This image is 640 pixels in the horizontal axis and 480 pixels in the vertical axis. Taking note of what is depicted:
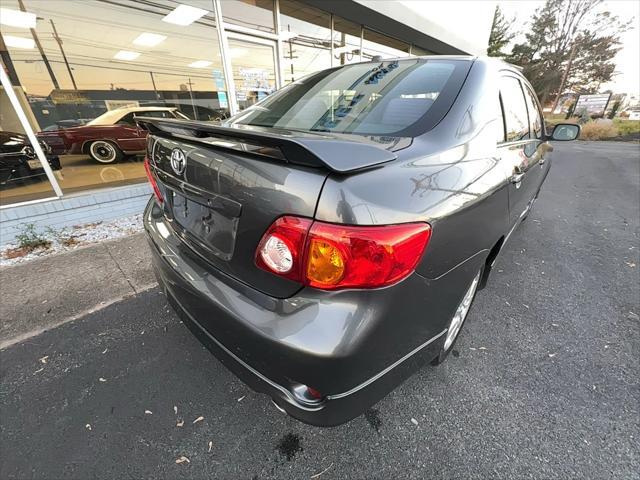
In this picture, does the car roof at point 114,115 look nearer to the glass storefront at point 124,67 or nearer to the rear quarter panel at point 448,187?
the glass storefront at point 124,67

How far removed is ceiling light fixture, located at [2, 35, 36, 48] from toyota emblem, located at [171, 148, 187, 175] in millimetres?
4487

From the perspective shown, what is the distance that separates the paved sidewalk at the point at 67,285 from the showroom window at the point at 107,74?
1.42 meters

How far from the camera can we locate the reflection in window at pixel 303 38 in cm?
615

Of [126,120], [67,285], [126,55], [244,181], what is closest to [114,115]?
[126,120]

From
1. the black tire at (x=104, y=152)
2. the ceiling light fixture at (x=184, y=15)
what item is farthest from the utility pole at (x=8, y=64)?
the ceiling light fixture at (x=184, y=15)

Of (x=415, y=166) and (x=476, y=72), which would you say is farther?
(x=476, y=72)

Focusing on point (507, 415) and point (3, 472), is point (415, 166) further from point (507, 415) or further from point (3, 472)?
point (3, 472)

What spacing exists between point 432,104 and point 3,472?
102 inches

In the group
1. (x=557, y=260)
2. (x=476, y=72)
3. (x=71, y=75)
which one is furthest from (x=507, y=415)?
(x=71, y=75)

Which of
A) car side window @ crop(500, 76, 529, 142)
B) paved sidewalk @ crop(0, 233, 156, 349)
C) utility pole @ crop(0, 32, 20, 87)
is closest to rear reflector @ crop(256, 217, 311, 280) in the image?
car side window @ crop(500, 76, 529, 142)

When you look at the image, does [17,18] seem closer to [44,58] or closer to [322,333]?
[44,58]

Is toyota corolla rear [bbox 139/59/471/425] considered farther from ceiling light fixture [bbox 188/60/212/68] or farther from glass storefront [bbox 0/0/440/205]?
ceiling light fixture [bbox 188/60/212/68]

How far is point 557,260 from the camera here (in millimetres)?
3252

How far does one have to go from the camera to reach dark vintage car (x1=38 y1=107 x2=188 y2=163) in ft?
15.2
